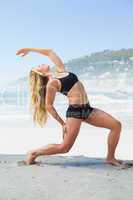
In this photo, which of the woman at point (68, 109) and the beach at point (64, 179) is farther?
the woman at point (68, 109)

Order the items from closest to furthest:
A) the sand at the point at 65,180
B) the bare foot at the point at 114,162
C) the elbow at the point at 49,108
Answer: the sand at the point at 65,180 → the elbow at the point at 49,108 → the bare foot at the point at 114,162

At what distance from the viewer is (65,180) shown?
143 inches

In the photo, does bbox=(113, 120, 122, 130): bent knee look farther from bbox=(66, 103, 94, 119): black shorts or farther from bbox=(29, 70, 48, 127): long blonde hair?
bbox=(29, 70, 48, 127): long blonde hair

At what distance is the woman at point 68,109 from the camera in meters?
4.06

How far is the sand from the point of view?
3283 millimetres

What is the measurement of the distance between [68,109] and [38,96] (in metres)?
0.31

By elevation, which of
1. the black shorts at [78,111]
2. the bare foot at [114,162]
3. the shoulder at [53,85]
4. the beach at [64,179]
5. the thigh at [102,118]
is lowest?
the bare foot at [114,162]

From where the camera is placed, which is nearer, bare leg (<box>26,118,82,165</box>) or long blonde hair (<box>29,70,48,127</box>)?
bare leg (<box>26,118,82,165</box>)

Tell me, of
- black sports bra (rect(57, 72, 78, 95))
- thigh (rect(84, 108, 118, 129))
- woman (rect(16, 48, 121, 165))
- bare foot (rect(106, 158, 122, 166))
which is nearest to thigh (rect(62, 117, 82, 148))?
woman (rect(16, 48, 121, 165))

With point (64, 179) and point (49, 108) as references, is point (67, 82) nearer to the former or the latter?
point (49, 108)

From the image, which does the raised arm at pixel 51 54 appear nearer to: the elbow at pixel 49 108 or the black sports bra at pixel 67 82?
the black sports bra at pixel 67 82

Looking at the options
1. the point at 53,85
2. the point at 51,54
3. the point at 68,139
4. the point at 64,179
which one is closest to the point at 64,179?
the point at 64,179

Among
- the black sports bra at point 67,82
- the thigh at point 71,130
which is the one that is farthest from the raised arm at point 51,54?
the thigh at point 71,130

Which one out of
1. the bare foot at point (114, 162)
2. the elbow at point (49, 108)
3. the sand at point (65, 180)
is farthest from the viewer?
the bare foot at point (114, 162)
